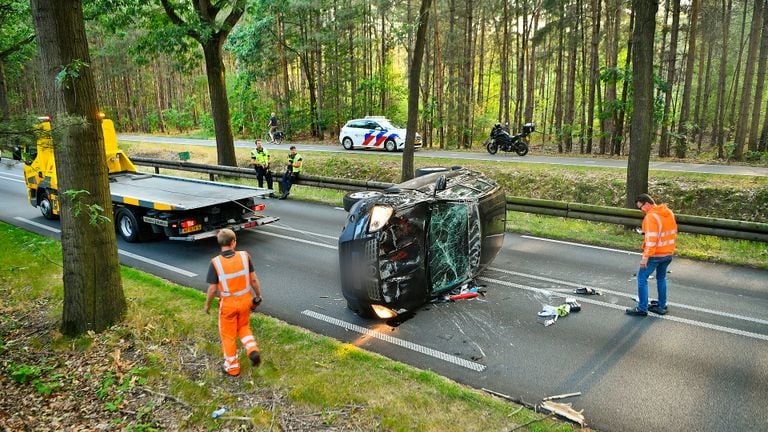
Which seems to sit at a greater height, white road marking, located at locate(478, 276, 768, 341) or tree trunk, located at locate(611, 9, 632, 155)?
tree trunk, located at locate(611, 9, 632, 155)

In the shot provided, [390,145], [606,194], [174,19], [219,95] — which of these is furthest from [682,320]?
[390,145]

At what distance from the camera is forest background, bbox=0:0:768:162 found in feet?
59.2

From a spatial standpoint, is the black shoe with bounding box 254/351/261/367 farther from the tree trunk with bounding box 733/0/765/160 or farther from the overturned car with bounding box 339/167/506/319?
the tree trunk with bounding box 733/0/765/160

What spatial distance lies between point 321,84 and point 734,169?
940 inches

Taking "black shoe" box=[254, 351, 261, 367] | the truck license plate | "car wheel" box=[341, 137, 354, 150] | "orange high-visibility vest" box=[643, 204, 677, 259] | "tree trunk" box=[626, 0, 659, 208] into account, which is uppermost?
"tree trunk" box=[626, 0, 659, 208]

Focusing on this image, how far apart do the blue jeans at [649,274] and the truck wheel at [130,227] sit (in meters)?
9.53

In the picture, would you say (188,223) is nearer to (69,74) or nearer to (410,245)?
(69,74)

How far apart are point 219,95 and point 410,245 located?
14.1 metres

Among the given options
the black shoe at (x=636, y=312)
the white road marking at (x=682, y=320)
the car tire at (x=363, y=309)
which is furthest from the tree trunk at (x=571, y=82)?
the car tire at (x=363, y=309)

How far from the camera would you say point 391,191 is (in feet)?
22.2

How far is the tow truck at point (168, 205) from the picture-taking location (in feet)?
30.6

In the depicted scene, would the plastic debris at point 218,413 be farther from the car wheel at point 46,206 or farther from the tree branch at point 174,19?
the tree branch at point 174,19

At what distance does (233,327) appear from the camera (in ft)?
16.5

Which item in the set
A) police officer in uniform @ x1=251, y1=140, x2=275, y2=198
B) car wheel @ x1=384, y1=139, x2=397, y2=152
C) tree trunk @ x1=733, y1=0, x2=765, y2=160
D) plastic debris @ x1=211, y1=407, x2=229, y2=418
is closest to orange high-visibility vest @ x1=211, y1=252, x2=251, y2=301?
plastic debris @ x1=211, y1=407, x2=229, y2=418
